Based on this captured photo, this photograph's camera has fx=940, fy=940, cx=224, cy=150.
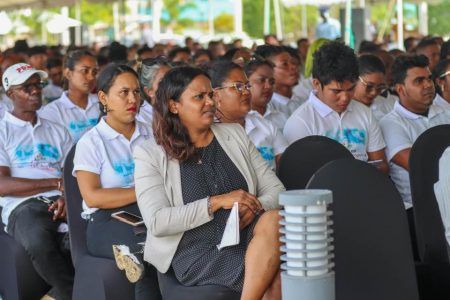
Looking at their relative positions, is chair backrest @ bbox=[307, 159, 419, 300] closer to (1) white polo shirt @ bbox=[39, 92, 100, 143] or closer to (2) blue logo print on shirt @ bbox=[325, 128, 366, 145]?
(2) blue logo print on shirt @ bbox=[325, 128, 366, 145]

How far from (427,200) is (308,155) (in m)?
0.61

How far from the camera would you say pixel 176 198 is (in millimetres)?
4113

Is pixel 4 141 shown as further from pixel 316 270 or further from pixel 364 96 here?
pixel 316 270

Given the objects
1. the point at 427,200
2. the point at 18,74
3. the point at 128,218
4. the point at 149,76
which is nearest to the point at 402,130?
the point at 427,200

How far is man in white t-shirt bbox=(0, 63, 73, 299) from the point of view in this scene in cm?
530

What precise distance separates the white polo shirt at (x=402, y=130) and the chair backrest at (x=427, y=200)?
103 centimetres

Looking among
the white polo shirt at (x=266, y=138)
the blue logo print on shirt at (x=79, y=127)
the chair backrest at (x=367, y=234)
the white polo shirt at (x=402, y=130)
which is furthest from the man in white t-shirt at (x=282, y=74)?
the chair backrest at (x=367, y=234)

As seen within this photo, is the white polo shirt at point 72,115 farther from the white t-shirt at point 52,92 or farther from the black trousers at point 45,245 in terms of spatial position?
the white t-shirt at point 52,92

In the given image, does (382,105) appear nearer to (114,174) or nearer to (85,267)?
(114,174)

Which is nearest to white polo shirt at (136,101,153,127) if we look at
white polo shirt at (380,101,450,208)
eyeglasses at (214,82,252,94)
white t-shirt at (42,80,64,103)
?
eyeglasses at (214,82,252,94)

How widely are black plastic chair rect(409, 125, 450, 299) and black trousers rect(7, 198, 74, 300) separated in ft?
6.56

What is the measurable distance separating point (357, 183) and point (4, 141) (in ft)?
8.87

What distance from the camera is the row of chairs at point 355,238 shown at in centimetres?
370

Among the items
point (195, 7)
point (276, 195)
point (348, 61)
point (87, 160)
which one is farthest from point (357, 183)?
point (195, 7)
